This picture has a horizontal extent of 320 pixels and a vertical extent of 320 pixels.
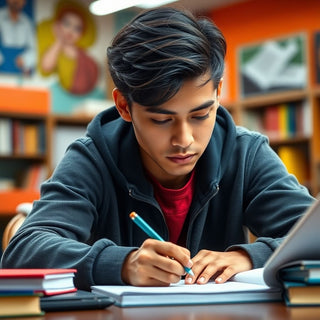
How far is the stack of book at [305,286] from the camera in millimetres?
930

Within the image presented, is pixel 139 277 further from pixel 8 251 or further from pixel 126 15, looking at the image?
pixel 126 15

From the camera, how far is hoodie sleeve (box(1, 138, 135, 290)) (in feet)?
3.77

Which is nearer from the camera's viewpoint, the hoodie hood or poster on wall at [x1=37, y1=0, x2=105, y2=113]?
the hoodie hood

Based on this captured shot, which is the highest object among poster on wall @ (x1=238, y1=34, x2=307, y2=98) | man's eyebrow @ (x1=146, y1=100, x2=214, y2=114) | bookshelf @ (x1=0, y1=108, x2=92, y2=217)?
poster on wall @ (x1=238, y1=34, x2=307, y2=98)

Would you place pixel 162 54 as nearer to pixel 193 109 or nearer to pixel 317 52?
pixel 193 109

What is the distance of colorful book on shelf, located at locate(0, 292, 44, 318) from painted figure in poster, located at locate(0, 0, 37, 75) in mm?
5609

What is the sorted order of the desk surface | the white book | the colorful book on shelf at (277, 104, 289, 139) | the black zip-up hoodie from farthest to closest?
the colorful book on shelf at (277, 104, 289, 139)
the black zip-up hoodie
the white book
the desk surface

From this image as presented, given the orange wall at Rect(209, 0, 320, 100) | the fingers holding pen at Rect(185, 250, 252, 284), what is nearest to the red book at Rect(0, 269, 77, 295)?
the fingers holding pen at Rect(185, 250, 252, 284)

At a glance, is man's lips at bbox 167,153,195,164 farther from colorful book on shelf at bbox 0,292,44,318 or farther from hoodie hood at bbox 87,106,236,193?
colorful book on shelf at bbox 0,292,44,318

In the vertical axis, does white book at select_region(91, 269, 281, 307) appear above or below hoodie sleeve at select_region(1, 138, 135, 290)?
below

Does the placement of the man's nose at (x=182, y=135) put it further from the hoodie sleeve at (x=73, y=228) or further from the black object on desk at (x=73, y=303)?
the black object on desk at (x=73, y=303)

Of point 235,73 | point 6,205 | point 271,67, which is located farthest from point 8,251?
point 235,73

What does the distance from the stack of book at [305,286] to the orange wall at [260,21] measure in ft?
17.9

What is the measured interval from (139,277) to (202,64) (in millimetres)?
479
